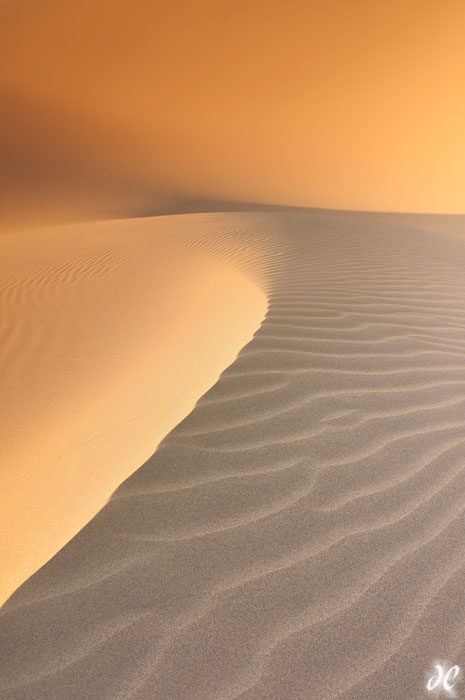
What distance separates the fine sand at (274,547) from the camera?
1672mm

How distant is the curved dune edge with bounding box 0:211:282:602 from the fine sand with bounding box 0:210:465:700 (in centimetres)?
7

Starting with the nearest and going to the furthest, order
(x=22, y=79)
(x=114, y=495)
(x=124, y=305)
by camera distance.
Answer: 1. (x=114, y=495)
2. (x=124, y=305)
3. (x=22, y=79)

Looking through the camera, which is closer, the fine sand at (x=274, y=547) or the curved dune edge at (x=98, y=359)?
the fine sand at (x=274, y=547)

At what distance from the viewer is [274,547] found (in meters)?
2.08

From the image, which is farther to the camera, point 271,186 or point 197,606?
point 271,186

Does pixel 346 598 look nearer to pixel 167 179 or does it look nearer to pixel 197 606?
pixel 197 606

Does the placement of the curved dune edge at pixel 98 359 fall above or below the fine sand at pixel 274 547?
above

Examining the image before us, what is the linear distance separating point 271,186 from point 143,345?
42.7ft

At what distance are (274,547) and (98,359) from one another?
105 inches

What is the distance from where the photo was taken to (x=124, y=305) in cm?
559

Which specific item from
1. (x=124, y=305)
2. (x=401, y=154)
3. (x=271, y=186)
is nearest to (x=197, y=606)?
(x=124, y=305)

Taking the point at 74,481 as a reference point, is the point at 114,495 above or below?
below

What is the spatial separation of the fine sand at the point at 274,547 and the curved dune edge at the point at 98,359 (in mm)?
71

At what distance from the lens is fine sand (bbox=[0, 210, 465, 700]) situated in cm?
167
